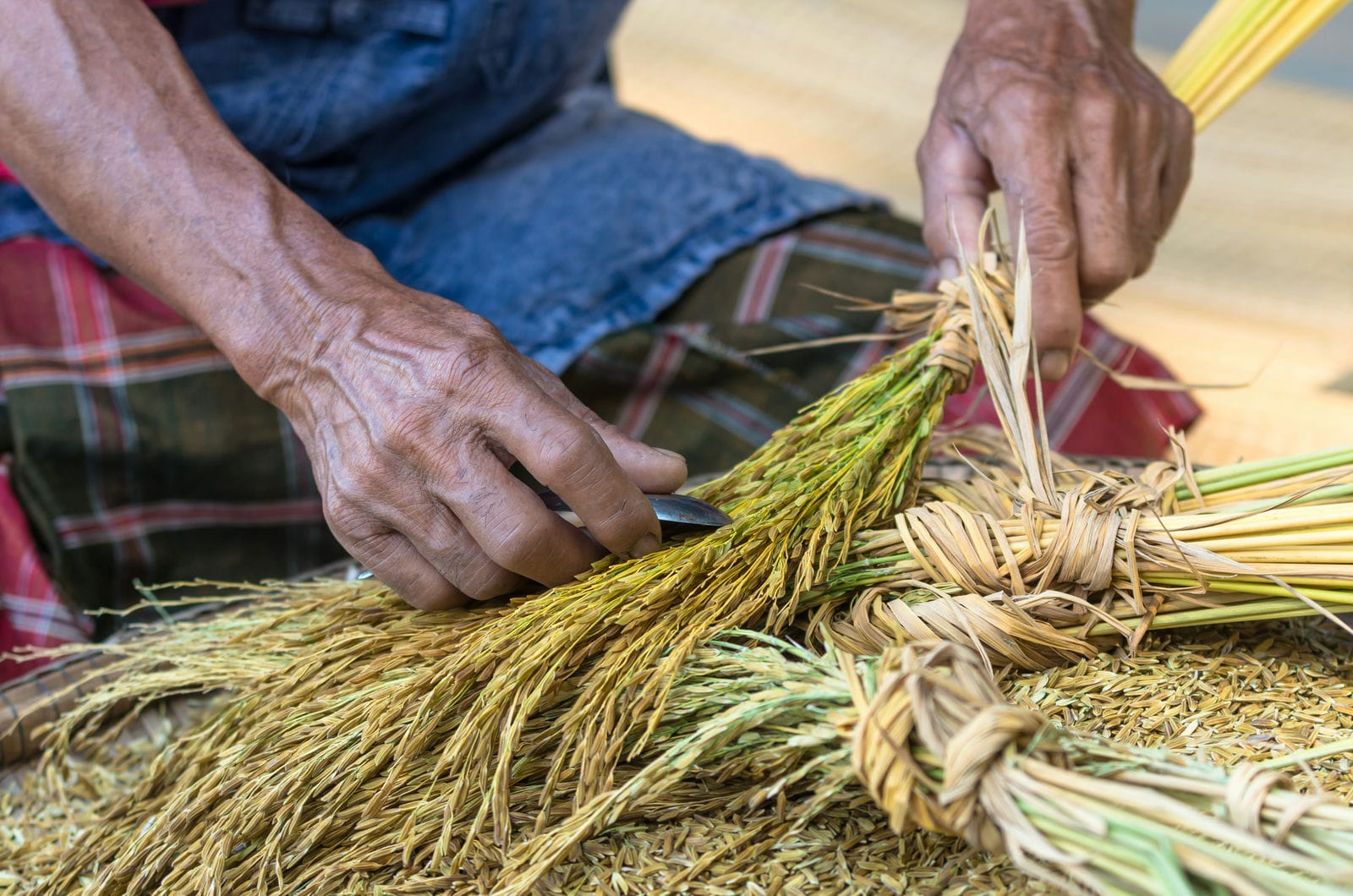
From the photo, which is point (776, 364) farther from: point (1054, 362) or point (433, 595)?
point (433, 595)

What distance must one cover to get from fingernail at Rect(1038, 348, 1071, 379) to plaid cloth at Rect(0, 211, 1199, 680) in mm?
373

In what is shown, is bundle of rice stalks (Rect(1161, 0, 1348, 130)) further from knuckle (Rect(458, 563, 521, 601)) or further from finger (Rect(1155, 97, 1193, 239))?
knuckle (Rect(458, 563, 521, 601))

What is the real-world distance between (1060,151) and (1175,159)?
158 millimetres

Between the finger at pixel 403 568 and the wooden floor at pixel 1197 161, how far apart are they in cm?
135

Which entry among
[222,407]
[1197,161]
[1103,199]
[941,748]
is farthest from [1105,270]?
[1197,161]

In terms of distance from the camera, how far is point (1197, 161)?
2.54 metres

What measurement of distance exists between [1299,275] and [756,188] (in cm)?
132

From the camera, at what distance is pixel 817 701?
638mm

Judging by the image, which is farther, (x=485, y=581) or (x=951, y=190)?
(x=951, y=190)

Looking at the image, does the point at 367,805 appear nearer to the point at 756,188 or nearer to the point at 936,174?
the point at 936,174

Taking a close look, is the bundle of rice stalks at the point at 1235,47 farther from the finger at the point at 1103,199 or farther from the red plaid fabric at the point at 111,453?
the red plaid fabric at the point at 111,453

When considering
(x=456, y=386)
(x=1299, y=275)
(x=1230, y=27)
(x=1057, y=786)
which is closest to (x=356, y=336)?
(x=456, y=386)

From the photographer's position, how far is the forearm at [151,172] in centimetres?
91

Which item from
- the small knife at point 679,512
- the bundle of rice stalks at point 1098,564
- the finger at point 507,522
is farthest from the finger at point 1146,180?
the finger at point 507,522
